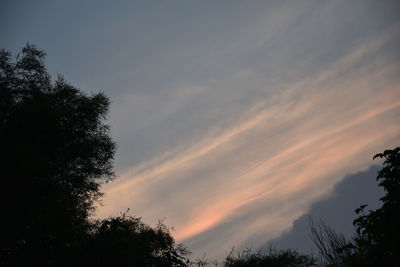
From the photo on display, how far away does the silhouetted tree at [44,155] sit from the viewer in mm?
23141

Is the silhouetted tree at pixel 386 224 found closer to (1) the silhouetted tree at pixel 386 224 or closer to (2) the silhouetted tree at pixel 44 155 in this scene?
(1) the silhouetted tree at pixel 386 224

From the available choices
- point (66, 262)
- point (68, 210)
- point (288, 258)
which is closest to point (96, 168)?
point (68, 210)

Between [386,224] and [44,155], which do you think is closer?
[386,224]

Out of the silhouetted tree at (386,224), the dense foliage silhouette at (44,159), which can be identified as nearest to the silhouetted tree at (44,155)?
the dense foliage silhouette at (44,159)

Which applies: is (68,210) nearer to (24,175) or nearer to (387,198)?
(24,175)

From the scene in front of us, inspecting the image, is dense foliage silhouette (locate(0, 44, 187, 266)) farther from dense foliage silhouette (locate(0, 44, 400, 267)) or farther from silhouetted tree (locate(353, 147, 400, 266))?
silhouetted tree (locate(353, 147, 400, 266))

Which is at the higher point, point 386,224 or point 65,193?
point 65,193

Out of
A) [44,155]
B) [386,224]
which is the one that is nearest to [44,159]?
[44,155]

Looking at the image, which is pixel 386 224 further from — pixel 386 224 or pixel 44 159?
pixel 44 159

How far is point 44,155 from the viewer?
26781mm

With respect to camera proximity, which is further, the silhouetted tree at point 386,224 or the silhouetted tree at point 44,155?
the silhouetted tree at point 44,155

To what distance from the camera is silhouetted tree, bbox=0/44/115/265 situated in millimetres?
23141

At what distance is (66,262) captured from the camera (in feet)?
39.8

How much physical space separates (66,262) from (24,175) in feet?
42.8
